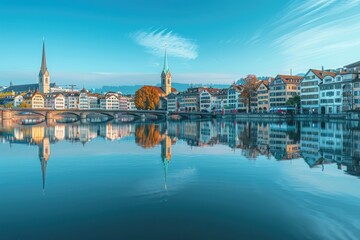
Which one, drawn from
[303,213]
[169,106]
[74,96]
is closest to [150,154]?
[303,213]

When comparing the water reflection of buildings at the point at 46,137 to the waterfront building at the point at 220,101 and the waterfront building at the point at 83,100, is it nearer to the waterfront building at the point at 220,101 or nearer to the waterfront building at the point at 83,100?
the waterfront building at the point at 220,101

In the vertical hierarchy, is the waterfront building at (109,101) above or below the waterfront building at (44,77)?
below

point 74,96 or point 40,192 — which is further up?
point 74,96

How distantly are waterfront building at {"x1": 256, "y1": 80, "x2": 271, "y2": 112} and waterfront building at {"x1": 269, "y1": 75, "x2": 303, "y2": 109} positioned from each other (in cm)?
293

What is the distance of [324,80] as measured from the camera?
8438cm

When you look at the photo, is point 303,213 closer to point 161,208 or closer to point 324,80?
point 161,208

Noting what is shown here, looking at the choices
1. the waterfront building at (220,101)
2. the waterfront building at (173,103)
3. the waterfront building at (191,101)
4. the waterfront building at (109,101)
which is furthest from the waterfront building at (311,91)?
the waterfront building at (109,101)

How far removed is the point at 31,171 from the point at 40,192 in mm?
5030

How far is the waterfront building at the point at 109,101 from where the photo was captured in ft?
592

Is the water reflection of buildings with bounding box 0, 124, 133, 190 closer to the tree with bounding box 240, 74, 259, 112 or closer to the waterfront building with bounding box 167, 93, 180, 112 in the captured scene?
the tree with bounding box 240, 74, 259, 112

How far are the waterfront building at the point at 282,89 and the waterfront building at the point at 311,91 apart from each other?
575 centimetres

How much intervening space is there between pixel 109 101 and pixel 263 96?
334ft

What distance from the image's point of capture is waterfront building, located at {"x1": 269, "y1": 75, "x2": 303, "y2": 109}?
9707 cm

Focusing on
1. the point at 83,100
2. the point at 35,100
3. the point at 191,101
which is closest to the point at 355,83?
the point at 191,101
